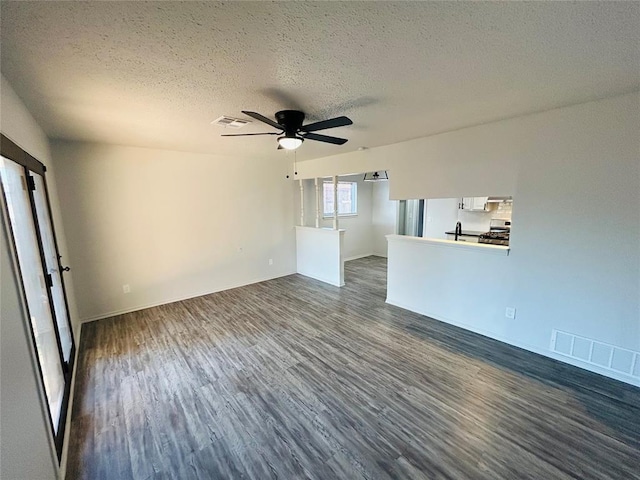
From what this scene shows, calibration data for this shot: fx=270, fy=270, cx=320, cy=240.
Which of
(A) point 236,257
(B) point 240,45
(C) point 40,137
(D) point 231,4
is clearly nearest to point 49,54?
(B) point 240,45

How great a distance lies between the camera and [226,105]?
2.38 m

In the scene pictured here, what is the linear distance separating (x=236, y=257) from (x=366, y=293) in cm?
257

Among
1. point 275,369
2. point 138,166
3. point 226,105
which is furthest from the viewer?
point 138,166

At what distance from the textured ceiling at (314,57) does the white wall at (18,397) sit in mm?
660

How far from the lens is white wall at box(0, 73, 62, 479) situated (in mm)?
1075

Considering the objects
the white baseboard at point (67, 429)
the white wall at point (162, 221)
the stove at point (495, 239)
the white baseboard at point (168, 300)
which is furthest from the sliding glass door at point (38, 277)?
the stove at point (495, 239)

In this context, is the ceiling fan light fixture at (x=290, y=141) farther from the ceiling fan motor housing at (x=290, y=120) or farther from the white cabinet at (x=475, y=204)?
the white cabinet at (x=475, y=204)

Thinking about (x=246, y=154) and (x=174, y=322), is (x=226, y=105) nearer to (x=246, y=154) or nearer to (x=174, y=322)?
(x=246, y=154)

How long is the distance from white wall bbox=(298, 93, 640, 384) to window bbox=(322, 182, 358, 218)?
3750 mm

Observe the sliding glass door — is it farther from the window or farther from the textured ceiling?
the window

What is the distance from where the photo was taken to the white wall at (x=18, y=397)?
1.08 metres

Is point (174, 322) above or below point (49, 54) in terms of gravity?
below

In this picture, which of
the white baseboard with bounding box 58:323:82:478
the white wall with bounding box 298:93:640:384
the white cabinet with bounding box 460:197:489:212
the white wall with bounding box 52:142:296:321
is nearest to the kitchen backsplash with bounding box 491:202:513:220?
the white cabinet with bounding box 460:197:489:212

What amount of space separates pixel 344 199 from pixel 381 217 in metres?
1.23
